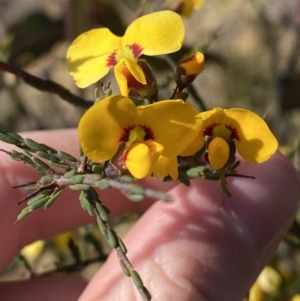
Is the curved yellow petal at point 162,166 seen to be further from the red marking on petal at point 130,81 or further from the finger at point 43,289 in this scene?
the finger at point 43,289

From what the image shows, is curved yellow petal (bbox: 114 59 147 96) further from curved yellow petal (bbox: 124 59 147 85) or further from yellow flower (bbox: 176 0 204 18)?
yellow flower (bbox: 176 0 204 18)

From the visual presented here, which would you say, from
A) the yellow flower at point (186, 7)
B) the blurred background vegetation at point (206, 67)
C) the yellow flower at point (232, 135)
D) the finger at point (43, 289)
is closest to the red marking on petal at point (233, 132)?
the yellow flower at point (232, 135)

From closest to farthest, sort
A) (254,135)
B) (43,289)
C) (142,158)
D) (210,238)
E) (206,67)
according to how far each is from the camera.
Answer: (142,158)
(254,135)
(210,238)
(43,289)
(206,67)

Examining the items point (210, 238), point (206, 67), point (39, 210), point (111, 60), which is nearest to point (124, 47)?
point (111, 60)

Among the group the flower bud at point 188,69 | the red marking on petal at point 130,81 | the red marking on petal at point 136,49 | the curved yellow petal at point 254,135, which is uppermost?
the red marking on petal at point 136,49

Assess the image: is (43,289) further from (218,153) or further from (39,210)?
(218,153)

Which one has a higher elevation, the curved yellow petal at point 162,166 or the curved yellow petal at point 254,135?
the curved yellow petal at point 162,166
